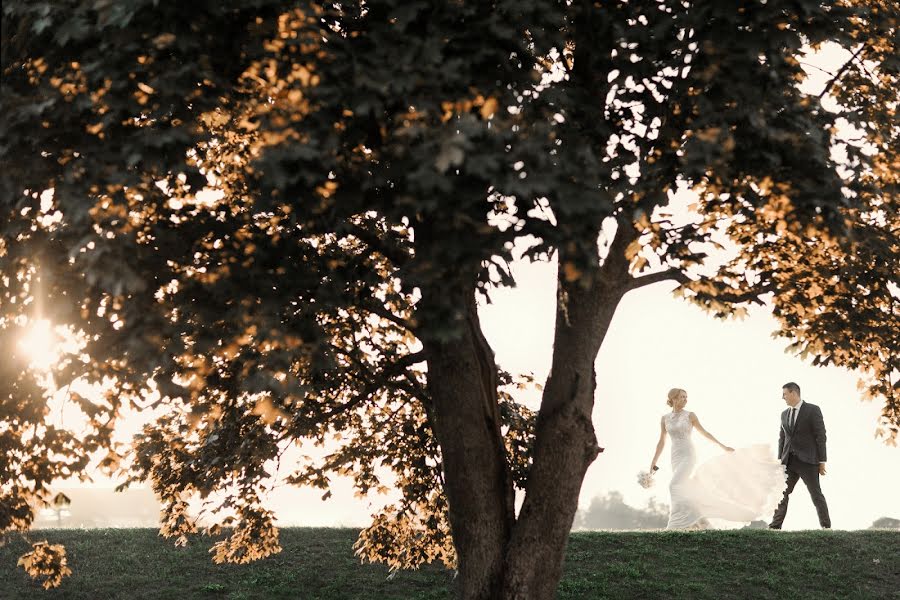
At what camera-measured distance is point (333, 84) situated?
6238 mm

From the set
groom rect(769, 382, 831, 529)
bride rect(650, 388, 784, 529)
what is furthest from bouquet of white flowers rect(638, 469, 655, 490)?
groom rect(769, 382, 831, 529)

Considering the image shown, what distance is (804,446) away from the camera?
1534 cm

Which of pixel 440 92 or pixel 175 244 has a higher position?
pixel 440 92

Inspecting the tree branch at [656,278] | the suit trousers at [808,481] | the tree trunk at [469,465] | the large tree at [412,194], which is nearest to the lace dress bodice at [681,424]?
the suit trousers at [808,481]

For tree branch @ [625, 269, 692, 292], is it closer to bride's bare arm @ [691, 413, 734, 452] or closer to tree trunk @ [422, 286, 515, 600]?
tree trunk @ [422, 286, 515, 600]

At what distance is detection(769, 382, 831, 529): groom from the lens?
15.2m

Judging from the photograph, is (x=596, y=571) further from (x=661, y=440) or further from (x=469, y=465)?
(x=469, y=465)

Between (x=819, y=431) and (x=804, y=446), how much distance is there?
0.36 m

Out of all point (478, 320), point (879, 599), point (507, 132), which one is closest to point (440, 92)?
point (507, 132)

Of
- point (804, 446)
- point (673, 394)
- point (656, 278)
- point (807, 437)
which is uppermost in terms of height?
point (656, 278)

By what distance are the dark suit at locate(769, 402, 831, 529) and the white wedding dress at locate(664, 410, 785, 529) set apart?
1049mm

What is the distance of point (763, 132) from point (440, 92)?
2.38m

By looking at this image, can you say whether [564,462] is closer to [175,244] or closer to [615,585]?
[175,244]

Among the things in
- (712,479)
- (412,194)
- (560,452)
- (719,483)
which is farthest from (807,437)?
(412,194)
